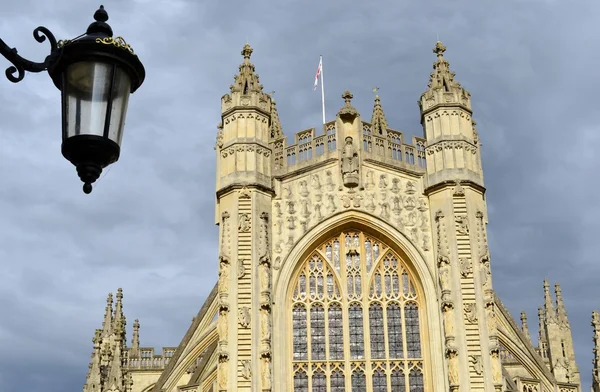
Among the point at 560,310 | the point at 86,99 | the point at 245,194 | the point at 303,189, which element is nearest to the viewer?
the point at 86,99

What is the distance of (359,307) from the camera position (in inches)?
917

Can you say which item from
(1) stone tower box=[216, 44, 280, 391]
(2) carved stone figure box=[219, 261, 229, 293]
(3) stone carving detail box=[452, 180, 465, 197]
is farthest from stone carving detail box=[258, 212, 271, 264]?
(3) stone carving detail box=[452, 180, 465, 197]

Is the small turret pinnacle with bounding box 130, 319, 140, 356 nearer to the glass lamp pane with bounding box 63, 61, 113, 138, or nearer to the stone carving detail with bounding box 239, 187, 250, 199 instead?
the stone carving detail with bounding box 239, 187, 250, 199

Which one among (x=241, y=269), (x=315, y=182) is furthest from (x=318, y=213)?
(x=241, y=269)

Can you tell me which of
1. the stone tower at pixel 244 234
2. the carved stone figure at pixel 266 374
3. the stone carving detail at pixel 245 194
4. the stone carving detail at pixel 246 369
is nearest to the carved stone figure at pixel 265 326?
the stone tower at pixel 244 234

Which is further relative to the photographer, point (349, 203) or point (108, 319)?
point (108, 319)

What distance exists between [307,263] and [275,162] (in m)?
3.38

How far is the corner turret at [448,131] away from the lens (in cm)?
2419

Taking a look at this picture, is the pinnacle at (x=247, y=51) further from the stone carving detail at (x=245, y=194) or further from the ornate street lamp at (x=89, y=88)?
the ornate street lamp at (x=89, y=88)

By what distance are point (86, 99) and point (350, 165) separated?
2050 cm

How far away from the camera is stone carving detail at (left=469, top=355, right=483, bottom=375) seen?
21619 mm

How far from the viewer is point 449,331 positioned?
72.4 ft

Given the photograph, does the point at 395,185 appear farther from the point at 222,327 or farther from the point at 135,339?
the point at 135,339

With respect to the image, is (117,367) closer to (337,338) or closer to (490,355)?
(337,338)
